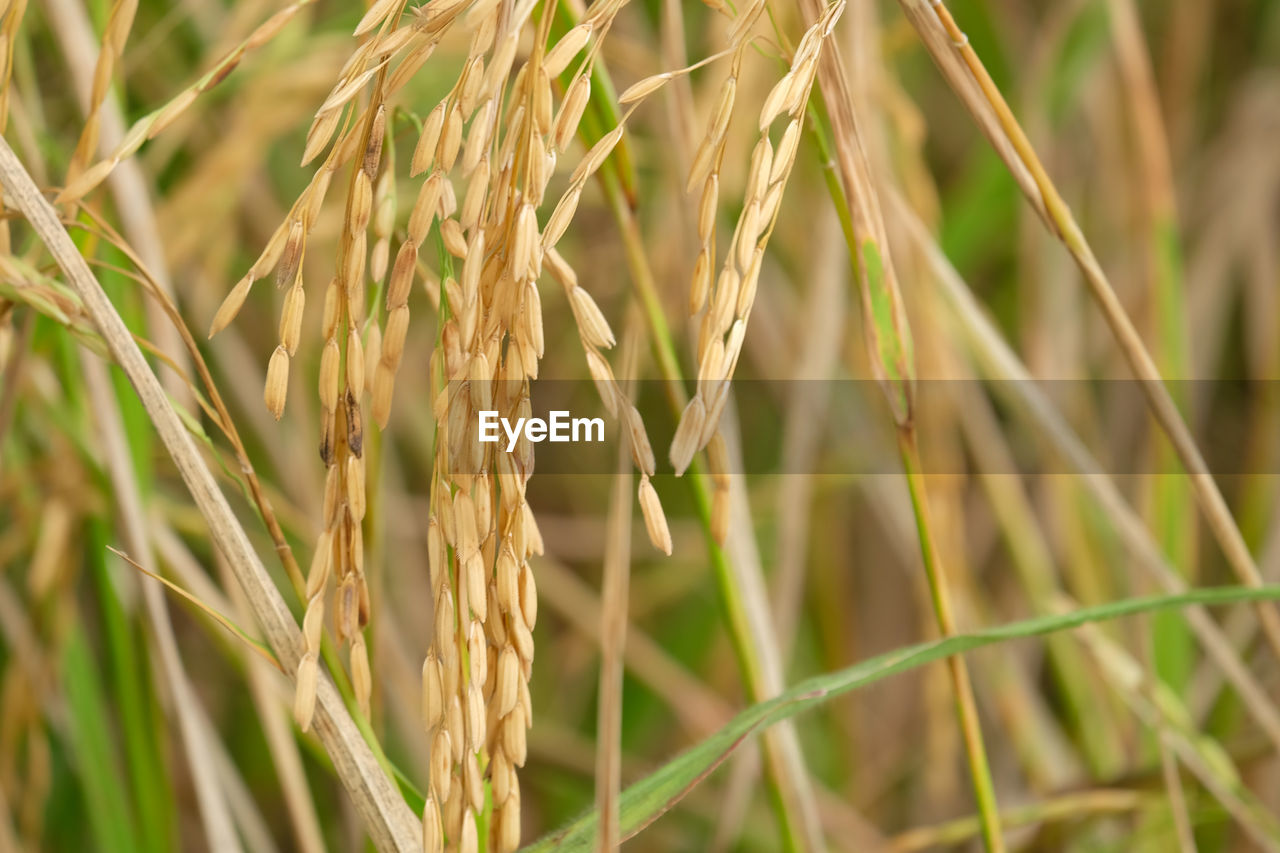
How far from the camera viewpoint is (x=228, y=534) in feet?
0.82

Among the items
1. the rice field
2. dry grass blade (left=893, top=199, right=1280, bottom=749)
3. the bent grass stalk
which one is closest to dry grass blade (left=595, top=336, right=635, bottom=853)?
the rice field

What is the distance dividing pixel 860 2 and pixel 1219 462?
1.97 feet

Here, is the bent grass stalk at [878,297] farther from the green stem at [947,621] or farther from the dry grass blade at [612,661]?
the dry grass blade at [612,661]

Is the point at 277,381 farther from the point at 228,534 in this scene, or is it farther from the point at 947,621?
the point at 947,621

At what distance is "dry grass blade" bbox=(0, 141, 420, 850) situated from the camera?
0.25m

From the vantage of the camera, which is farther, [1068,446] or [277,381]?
[1068,446]

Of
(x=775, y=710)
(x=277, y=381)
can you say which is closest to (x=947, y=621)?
(x=775, y=710)

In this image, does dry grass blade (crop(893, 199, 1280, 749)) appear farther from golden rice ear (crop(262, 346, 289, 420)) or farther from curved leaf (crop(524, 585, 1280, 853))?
golden rice ear (crop(262, 346, 289, 420))

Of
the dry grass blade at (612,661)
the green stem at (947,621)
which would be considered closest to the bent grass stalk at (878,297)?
the green stem at (947,621)

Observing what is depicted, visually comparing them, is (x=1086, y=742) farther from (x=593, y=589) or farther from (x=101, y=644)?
(x=101, y=644)

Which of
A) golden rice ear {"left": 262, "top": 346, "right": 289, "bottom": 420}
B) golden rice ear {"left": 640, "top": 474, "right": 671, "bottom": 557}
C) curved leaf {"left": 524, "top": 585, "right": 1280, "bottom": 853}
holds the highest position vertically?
golden rice ear {"left": 262, "top": 346, "right": 289, "bottom": 420}

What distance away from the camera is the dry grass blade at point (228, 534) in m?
0.25

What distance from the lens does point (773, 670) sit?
412 mm

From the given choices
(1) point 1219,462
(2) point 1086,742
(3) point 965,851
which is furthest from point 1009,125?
(1) point 1219,462
